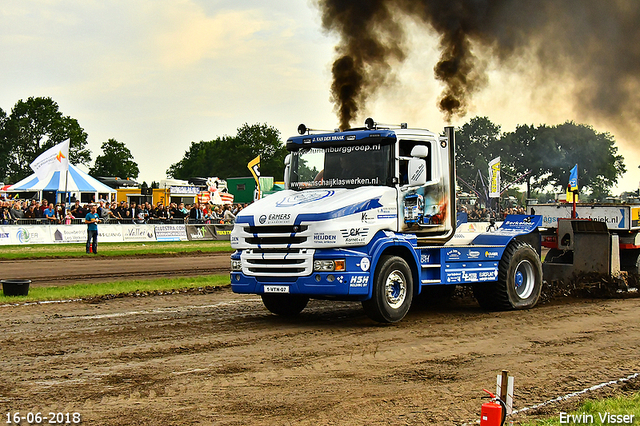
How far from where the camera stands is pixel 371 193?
10492mm

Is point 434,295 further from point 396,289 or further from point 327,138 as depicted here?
point 327,138

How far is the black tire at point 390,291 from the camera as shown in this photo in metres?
10.3

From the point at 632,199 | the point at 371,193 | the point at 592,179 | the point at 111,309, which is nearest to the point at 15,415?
the point at 371,193

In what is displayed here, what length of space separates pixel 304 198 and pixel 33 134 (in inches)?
4078

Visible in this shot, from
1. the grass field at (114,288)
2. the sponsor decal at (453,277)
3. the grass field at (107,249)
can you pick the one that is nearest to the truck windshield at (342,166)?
the sponsor decal at (453,277)

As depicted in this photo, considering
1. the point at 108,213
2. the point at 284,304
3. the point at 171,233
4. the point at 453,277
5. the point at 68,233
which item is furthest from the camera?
the point at 171,233

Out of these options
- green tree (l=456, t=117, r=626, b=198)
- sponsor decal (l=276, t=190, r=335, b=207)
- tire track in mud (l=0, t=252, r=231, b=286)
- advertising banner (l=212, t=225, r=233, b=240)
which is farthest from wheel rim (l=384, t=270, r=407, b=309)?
advertising banner (l=212, t=225, r=233, b=240)

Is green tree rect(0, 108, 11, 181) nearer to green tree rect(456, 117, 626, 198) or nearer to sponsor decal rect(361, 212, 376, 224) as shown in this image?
green tree rect(456, 117, 626, 198)

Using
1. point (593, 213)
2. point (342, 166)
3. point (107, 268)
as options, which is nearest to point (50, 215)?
point (107, 268)

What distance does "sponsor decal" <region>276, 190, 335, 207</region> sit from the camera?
10.6m

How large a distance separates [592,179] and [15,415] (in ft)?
178

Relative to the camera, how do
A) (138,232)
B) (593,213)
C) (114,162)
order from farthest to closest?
(114,162), (138,232), (593,213)

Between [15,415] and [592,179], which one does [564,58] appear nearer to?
[15,415]

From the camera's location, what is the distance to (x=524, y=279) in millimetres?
12844
